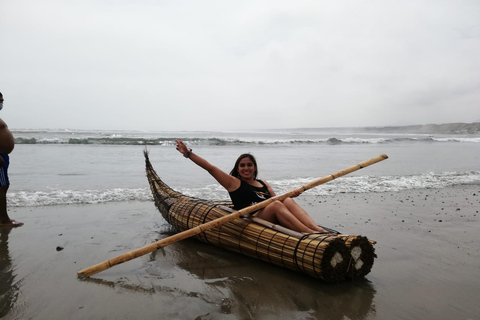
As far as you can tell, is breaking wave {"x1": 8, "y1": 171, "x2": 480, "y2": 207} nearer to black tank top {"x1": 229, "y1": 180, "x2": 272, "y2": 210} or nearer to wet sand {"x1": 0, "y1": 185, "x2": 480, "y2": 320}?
wet sand {"x1": 0, "y1": 185, "x2": 480, "y2": 320}

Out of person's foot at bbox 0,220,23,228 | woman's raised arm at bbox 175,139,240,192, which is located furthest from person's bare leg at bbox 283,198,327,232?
person's foot at bbox 0,220,23,228

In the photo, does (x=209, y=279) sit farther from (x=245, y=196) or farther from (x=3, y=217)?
(x=3, y=217)

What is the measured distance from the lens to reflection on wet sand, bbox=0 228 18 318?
2.72 metres

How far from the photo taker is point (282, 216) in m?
3.75

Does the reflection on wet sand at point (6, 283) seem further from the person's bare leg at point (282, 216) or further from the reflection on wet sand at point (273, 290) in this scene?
the person's bare leg at point (282, 216)

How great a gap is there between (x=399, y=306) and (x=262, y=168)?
9353 millimetres

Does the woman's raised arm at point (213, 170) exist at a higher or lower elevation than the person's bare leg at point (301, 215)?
higher

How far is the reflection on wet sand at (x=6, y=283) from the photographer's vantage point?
2.72 m

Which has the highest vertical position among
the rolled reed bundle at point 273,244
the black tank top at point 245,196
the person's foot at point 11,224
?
the black tank top at point 245,196

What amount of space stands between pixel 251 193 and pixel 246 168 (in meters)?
0.32

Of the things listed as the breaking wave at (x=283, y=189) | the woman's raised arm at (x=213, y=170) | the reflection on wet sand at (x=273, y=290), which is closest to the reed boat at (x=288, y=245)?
the reflection on wet sand at (x=273, y=290)

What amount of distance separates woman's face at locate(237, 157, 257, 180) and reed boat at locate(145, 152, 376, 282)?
47cm

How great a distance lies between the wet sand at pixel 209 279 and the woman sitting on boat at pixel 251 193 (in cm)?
54

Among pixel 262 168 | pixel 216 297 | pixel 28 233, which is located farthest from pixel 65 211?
pixel 262 168
